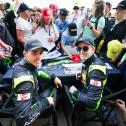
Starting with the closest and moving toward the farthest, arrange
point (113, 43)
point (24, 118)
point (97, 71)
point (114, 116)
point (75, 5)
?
point (24, 118)
point (97, 71)
point (114, 116)
point (113, 43)
point (75, 5)

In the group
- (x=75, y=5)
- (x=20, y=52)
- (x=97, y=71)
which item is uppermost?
(x=75, y=5)

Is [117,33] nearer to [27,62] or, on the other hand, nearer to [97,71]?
[97,71]

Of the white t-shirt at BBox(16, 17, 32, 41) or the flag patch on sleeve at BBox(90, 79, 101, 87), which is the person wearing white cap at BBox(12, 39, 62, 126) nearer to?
the flag patch on sleeve at BBox(90, 79, 101, 87)

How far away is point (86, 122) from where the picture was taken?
3.09 metres

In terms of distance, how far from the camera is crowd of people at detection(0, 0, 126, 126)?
2033mm

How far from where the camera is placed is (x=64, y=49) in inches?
142

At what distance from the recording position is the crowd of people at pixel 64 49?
2033mm

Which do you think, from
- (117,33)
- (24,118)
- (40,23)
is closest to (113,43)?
(117,33)

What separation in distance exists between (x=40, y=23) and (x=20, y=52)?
627 millimetres

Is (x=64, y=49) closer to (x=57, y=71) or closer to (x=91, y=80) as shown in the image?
(x=57, y=71)

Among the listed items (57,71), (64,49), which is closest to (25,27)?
(64,49)

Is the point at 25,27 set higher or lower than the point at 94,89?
higher

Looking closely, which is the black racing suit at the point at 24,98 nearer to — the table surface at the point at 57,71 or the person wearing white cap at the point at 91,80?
the person wearing white cap at the point at 91,80

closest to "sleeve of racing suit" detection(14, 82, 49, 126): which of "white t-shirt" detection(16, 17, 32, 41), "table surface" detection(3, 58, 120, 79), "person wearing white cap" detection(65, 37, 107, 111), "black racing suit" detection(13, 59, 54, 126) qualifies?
"black racing suit" detection(13, 59, 54, 126)
